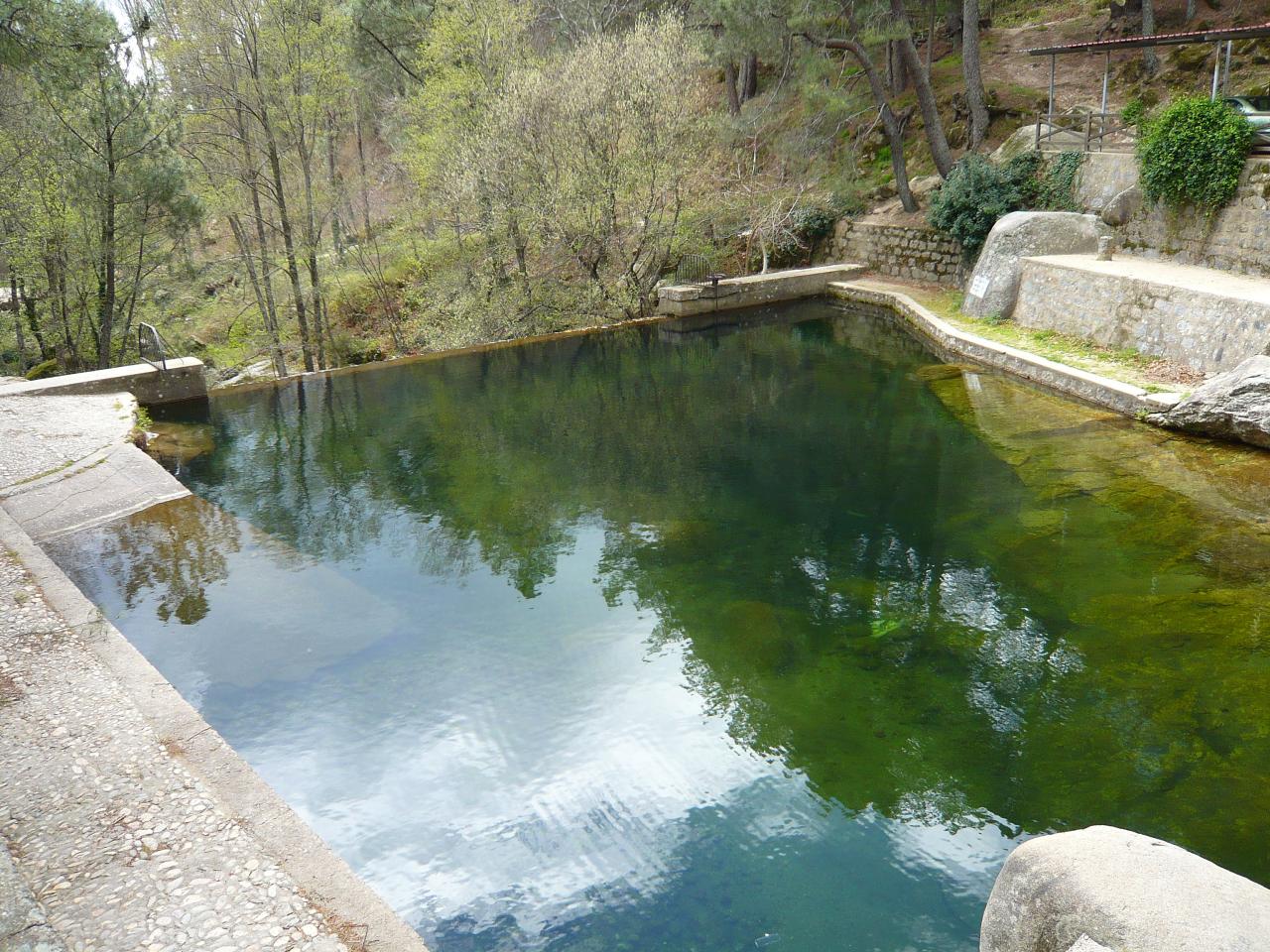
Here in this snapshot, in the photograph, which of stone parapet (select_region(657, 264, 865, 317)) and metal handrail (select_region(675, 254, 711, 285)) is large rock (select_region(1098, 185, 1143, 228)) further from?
metal handrail (select_region(675, 254, 711, 285))

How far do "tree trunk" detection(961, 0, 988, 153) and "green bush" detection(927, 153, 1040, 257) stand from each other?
277 cm

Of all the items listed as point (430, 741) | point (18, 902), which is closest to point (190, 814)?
point (18, 902)

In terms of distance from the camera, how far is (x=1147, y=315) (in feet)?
42.9

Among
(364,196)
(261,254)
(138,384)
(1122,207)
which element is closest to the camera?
(138,384)

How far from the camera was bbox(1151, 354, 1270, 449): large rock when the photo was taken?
1002cm

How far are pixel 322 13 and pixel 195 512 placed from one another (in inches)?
580

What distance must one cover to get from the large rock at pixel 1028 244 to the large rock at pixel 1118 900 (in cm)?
1457

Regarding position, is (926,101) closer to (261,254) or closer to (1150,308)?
(1150,308)

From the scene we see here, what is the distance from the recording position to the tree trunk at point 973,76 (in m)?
20.9

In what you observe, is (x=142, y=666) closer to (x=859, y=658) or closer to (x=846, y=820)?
(x=846, y=820)

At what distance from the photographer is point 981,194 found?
19.0m

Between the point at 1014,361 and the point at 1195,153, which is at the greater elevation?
the point at 1195,153

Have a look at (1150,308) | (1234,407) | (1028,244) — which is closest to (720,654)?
(1234,407)

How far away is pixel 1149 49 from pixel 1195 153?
33.6 feet
